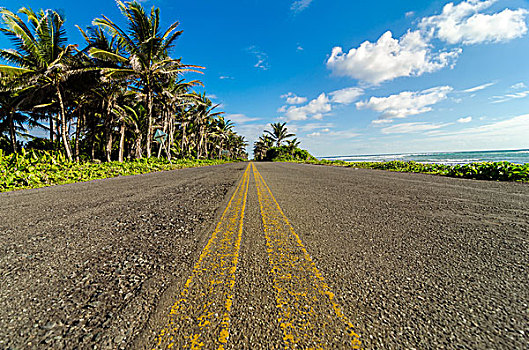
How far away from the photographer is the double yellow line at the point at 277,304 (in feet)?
4.03

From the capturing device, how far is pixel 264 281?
1.81 m

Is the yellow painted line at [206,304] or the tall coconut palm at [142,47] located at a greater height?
the tall coconut palm at [142,47]

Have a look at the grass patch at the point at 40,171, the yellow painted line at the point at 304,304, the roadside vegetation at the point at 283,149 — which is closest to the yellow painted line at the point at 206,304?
the yellow painted line at the point at 304,304

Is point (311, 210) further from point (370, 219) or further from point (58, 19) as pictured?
point (58, 19)

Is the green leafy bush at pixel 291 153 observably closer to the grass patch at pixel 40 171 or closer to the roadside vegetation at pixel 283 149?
the roadside vegetation at pixel 283 149

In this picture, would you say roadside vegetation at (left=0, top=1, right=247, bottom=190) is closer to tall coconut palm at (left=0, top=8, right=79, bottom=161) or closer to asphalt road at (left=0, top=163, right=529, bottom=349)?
tall coconut palm at (left=0, top=8, right=79, bottom=161)

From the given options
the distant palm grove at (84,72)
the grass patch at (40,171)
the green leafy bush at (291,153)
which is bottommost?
the grass patch at (40,171)

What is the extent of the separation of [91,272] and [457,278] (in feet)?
10.9

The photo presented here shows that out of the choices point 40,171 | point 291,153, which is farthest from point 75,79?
point 291,153

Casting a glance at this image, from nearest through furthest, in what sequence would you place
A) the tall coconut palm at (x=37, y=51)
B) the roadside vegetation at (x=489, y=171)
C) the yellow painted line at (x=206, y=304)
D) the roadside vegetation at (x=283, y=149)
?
1. the yellow painted line at (x=206, y=304)
2. the roadside vegetation at (x=489, y=171)
3. the tall coconut palm at (x=37, y=51)
4. the roadside vegetation at (x=283, y=149)

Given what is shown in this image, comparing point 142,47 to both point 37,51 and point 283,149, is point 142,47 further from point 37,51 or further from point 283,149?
point 283,149

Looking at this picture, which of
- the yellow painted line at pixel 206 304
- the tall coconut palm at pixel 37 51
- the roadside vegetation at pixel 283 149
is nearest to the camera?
the yellow painted line at pixel 206 304

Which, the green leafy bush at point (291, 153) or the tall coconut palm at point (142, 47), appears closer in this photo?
the tall coconut palm at point (142, 47)

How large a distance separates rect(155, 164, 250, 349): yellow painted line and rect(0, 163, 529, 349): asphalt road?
0.01 m
